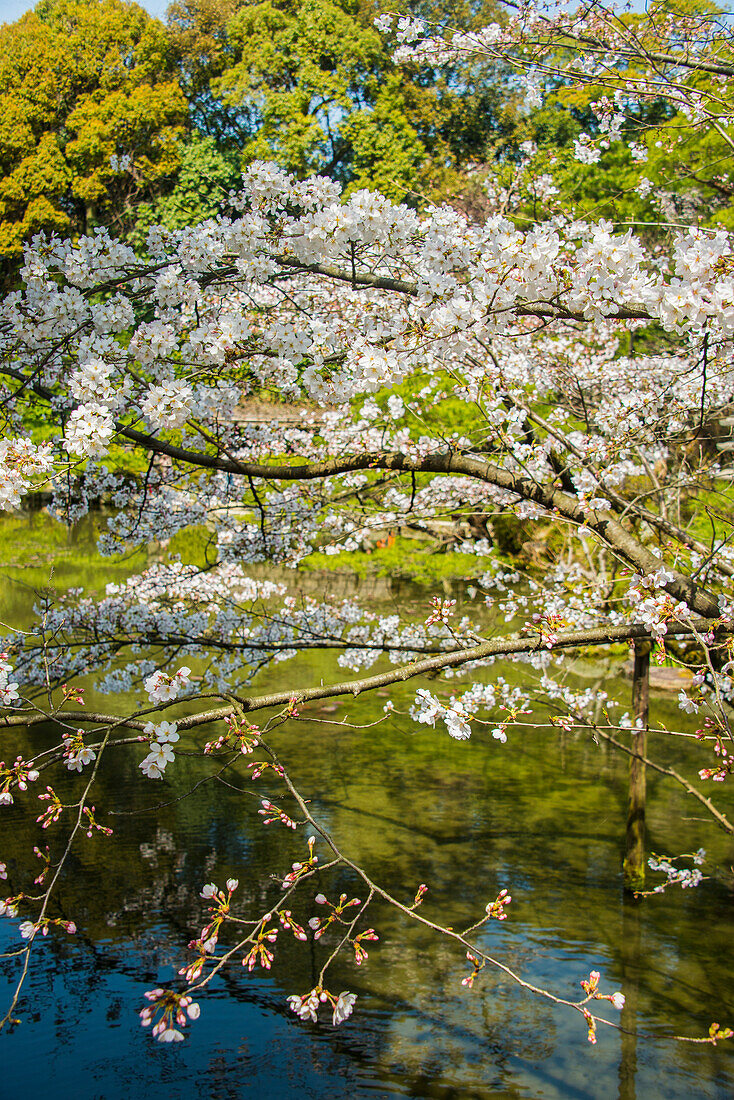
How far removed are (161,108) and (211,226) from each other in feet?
84.3

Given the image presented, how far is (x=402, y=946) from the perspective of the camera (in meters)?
5.24

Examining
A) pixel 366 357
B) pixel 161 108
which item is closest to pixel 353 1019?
pixel 366 357

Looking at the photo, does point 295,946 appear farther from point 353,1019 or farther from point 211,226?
point 211,226

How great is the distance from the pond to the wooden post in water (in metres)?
0.19

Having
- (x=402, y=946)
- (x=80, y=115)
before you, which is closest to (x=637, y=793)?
(x=402, y=946)

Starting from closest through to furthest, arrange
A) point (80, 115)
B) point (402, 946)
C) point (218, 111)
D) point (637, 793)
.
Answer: point (402, 946)
point (637, 793)
point (80, 115)
point (218, 111)

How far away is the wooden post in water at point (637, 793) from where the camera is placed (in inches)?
219

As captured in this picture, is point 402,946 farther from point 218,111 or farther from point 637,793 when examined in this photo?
point 218,111

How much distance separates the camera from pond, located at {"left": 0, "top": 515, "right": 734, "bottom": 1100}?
4129 millimetres

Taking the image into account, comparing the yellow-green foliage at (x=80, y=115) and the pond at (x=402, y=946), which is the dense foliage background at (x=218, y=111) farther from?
the pond at (x=402, y=946)

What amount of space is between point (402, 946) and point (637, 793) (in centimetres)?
193

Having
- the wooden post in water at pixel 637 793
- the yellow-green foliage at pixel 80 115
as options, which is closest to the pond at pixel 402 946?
the wooden post in water at pixel 637 793

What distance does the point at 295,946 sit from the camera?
5266mm

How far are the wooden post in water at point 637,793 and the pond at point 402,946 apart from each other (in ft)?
0.64
